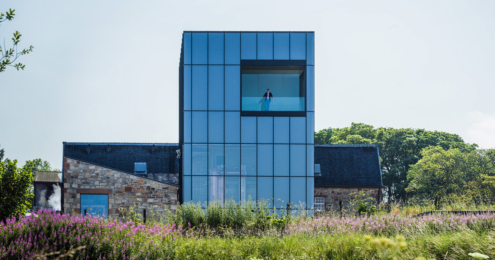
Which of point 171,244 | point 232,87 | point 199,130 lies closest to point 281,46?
point 232,87

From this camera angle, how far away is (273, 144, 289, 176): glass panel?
17875mm

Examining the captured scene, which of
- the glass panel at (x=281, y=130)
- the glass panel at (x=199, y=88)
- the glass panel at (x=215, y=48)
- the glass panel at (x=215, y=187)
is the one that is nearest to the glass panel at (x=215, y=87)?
the glass panel at (x=199, y=88)

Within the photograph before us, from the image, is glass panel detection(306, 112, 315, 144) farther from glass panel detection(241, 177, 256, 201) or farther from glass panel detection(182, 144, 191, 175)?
glass panel detection(182, 144, 191, 175)

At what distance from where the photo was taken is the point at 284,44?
1848 cm

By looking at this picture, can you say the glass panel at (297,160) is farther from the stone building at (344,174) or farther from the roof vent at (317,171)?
the roof vent at (317,171)

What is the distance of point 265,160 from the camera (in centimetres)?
1789

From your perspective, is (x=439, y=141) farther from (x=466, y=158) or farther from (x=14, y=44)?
(x=14, y=44)

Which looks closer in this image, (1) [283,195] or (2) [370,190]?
(1) [283,195]

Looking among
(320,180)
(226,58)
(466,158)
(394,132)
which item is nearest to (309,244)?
(226,58)

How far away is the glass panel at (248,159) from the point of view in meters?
17.8

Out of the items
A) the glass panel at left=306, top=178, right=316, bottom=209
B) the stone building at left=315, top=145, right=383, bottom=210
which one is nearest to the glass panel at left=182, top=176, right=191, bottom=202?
the glass panel at left=306, top=178, right=316, bottom=209

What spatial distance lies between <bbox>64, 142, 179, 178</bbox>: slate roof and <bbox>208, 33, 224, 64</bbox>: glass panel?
925 cm

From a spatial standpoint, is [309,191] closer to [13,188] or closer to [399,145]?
[13,188]

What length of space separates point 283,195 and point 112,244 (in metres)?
12.2
